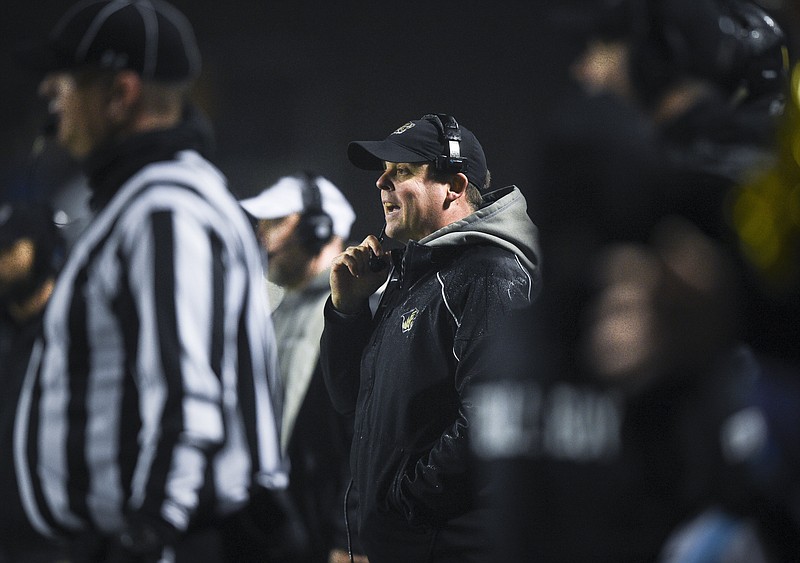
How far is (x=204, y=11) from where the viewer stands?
4.60 meters

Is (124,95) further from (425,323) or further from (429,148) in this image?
(425,323)

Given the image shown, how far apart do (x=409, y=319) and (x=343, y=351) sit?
0.80 feet

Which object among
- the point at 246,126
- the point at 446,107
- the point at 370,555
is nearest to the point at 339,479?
the point at 370,555

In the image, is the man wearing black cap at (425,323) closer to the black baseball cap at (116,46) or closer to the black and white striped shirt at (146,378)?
the black and white striped shirt at (146,378)

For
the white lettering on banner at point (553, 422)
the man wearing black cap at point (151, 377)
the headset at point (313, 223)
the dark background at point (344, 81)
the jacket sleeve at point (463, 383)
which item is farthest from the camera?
the headset at point (313, 223)

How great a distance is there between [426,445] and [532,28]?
1397 millimetres

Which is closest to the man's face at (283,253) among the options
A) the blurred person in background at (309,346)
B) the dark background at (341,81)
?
the blurred person in background at (309,346)

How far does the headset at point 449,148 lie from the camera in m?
2.56

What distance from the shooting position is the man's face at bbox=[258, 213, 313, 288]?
309cm

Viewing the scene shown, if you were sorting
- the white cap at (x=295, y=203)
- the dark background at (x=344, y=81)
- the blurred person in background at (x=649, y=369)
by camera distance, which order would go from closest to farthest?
the blurred person in background at (x=649, y=369)
the dark background at (x=344, y=81)
the white cap at (x=295, y=203)

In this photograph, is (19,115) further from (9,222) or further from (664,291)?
(664,291)

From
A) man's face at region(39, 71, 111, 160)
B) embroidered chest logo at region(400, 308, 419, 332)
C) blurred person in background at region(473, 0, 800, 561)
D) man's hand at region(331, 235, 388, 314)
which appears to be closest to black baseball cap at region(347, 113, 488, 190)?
man's hand at region(331, 235, 388, 314)

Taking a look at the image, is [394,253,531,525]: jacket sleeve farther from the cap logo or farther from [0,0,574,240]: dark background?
the cap logo

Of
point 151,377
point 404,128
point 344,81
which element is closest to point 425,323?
point 404,128
